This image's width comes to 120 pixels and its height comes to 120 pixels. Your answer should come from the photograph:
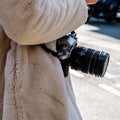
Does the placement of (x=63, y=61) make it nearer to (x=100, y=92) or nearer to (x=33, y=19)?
(x=33, y=19)

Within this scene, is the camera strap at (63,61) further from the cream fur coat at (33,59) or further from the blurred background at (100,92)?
the blurred background at (100,92)

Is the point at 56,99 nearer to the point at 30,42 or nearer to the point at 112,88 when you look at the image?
the point at 30,42

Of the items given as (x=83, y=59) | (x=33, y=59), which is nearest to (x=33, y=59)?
(x=33, y=59)

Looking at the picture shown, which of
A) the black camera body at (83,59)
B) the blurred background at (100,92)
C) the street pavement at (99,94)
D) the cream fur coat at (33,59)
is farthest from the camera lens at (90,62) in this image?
the street pavement at (99,94)

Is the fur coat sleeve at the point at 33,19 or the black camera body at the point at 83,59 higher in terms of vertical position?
the fur coat sleeve at the point at 33,19

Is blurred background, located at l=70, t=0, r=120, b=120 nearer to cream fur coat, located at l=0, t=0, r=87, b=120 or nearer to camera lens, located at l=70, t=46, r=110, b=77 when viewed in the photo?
camera lens, located at l=70, t=46, r=110, b=77

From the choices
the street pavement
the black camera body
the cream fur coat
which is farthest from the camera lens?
the street pavement

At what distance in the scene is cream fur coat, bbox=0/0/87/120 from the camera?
1.09 meters

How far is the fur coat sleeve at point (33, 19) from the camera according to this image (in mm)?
1076

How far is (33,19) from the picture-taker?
42.7 inches

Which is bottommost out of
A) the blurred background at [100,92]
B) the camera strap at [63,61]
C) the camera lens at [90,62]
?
the blurred background at [100,92]

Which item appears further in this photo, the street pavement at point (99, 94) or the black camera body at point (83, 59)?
the street pavement at point (99, 94)

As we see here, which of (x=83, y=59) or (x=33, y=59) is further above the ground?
(x=33, y=59)

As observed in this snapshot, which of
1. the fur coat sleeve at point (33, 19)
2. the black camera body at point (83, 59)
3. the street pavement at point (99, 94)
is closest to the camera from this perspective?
the fur coat sleeve at point (33, 19)
